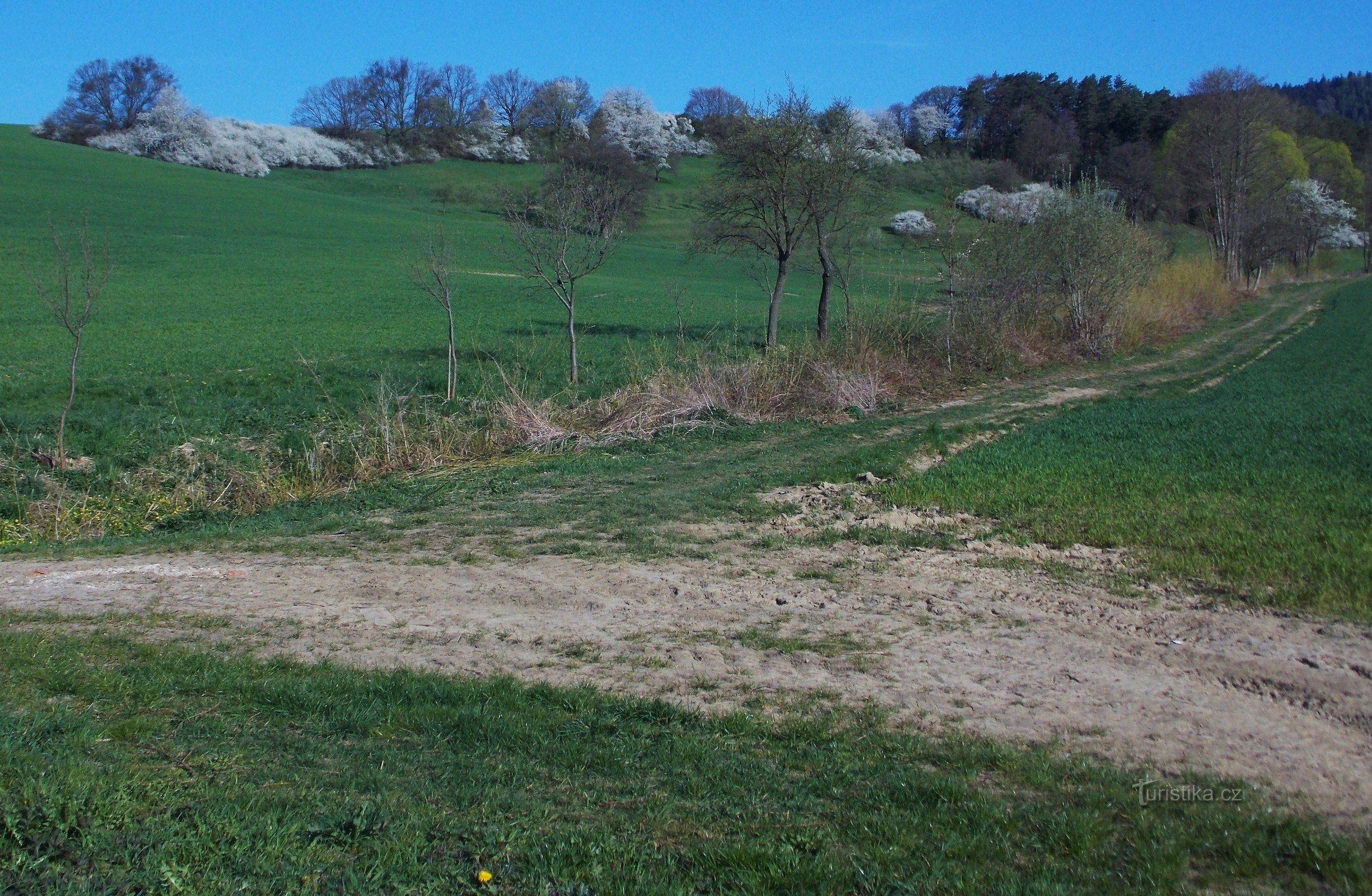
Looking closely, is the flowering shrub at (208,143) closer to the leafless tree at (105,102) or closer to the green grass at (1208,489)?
the leafless tree at (105,102)

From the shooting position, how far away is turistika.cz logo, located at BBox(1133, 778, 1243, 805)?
4.19m

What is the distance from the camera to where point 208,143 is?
83188 millimetres

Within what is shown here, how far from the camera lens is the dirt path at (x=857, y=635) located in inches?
199

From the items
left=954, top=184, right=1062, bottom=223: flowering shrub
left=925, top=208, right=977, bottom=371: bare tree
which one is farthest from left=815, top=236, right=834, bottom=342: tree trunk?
left=954, top=184, right=1062, bottom=223: flowering shrub

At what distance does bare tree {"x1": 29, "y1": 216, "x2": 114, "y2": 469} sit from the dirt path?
242 inches

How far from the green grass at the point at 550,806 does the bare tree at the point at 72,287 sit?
32.8ft

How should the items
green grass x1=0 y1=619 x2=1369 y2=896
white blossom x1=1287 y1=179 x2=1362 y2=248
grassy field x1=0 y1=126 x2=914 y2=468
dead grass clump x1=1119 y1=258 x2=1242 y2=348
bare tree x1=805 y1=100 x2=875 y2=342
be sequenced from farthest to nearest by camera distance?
1. white blossom x1=1287 y1=179 x2=1362 y2=248
2. dead grass clump x1=1119 y1=258 x2=1242 y2=348
3. bare tree x1=805 y1=100 x2=875 y2=342
4. grassy field x1=0 y1=126 x2=914 y2=468
5. green grass x1=0 y1=619 x2=1369 y2=896

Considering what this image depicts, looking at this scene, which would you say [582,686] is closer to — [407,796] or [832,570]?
[407,796]

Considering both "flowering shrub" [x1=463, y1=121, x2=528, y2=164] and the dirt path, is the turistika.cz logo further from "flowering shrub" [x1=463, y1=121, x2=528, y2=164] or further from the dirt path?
"flowering shrub" [x1=463, y1=121, x2=528, y2=164]

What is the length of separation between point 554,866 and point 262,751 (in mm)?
1725

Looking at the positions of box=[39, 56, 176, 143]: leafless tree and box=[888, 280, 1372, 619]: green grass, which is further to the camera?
box=[39, 56, 176, 143]: leafless tree

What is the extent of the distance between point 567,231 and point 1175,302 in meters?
24.2

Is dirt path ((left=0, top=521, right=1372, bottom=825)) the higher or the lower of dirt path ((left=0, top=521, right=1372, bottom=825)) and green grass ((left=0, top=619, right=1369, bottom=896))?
the lower

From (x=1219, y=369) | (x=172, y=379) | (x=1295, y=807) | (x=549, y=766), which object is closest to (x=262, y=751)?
(x=549, y=766)
